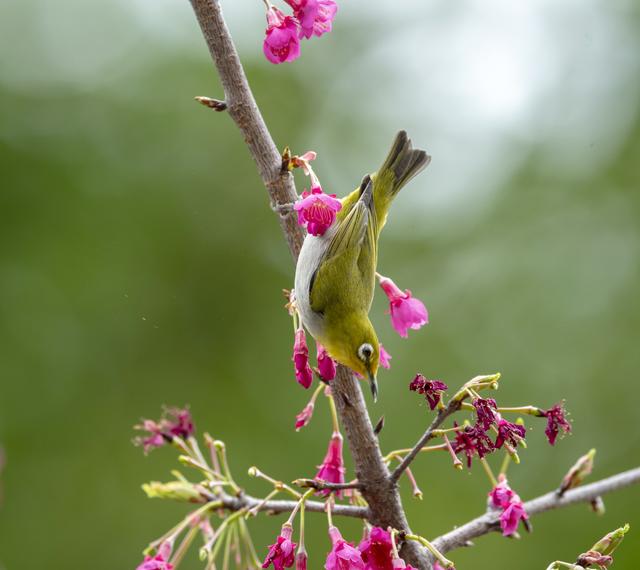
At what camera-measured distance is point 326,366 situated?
281cm

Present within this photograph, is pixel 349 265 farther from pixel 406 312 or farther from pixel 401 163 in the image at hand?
pixel 401 163

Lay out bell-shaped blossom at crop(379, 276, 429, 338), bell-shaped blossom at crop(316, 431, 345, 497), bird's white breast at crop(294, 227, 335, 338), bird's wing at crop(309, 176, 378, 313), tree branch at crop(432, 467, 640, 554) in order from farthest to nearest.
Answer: bird's wing at crop(309, 176, 378, 313) < bird's white breast at crop(294, 227, 335, 338) < bell-shaped blossom at crop(379, 276, 429, 338) < bell-shaped blossom at crop(316, 431, 345, 497) < tree branch at crop(432, 467, 640, 554)

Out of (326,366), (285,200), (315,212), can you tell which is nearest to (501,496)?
(326,366)

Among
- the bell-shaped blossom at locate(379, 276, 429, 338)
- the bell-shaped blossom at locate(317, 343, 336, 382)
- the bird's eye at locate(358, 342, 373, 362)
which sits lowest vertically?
the bell-shaped blossom at locate(317, 343, 336, 382)

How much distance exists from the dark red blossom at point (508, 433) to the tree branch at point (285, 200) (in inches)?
20.5

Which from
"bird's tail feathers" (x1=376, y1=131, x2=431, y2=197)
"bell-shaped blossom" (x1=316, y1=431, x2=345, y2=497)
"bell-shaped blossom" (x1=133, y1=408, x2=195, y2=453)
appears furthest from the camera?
"bird's tail feathers" (x1=376, y1=131, x2=431, y2=197)

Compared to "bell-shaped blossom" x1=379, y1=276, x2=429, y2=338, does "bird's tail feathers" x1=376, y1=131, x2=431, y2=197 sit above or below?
above

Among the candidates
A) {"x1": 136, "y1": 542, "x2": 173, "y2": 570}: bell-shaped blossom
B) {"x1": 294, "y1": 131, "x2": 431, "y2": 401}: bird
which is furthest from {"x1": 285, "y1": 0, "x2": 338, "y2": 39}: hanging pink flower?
{"x1": 136, "y1": 542, "x2": 173, "y2": 570}: bell-shaped blossom

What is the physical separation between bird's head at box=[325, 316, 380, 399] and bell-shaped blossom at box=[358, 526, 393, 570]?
1.06 m

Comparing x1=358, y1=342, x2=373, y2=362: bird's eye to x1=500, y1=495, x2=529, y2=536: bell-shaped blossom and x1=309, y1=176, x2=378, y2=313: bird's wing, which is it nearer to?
x1=309, y1=176, x2=378, y2=313: bird's wing

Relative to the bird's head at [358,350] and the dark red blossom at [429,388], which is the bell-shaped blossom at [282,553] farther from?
the bird's head at [358,350]

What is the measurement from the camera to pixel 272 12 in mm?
2701

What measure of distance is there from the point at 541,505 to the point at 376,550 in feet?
2.80

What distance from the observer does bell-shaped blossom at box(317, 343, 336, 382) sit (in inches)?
110
